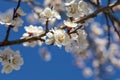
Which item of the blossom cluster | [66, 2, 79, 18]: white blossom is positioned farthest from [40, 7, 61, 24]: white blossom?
the blossom cluster

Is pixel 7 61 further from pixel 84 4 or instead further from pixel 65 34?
pixel 84 4

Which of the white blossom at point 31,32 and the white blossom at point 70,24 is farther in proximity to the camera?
the white blossom at point 31,32

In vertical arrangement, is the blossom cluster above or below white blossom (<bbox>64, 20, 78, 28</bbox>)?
below

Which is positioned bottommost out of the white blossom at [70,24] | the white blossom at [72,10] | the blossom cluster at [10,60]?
the blossom cluster at [10,60]

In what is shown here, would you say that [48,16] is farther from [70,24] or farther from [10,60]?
[10,60]

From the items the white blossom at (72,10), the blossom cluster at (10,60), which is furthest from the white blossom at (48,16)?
the blossom cluster at (10,60)

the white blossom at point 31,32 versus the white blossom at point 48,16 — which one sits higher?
the white blossom at point 48,16

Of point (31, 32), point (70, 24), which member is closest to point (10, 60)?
point (31, 32)

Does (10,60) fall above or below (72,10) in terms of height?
below

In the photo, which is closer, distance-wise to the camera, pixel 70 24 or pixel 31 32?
pixel 70 24

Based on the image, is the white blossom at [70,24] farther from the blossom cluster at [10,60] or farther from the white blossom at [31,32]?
the blossom cluster at [10,60]

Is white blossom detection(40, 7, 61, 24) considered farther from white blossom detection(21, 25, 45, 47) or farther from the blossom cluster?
the blossom cluster
